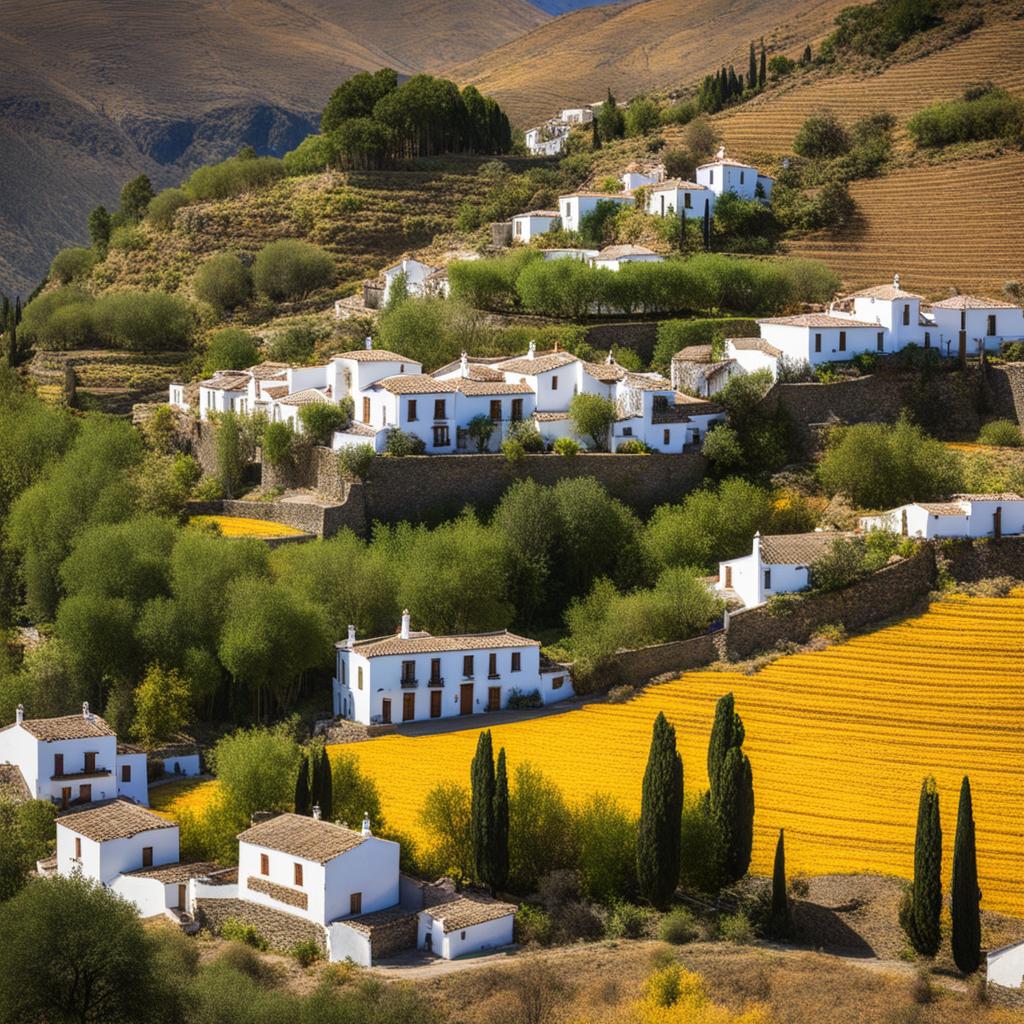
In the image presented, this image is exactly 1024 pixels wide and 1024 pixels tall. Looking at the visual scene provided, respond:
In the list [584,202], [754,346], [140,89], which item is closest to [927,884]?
[754,346]

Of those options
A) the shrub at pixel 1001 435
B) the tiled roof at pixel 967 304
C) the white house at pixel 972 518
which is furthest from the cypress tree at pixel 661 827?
the tiled roof at pixel 967 304

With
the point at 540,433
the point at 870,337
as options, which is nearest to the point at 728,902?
the point at 540,433

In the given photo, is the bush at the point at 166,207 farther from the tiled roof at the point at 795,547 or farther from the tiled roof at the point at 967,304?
the tiled roof at the point at 795,547

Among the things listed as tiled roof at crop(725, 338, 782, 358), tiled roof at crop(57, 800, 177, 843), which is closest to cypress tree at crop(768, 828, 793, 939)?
tiled roof at crop(57, 800, 177, 843)

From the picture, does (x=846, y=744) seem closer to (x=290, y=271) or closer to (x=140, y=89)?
(x=290, y=271)

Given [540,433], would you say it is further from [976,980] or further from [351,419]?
[976,980]
